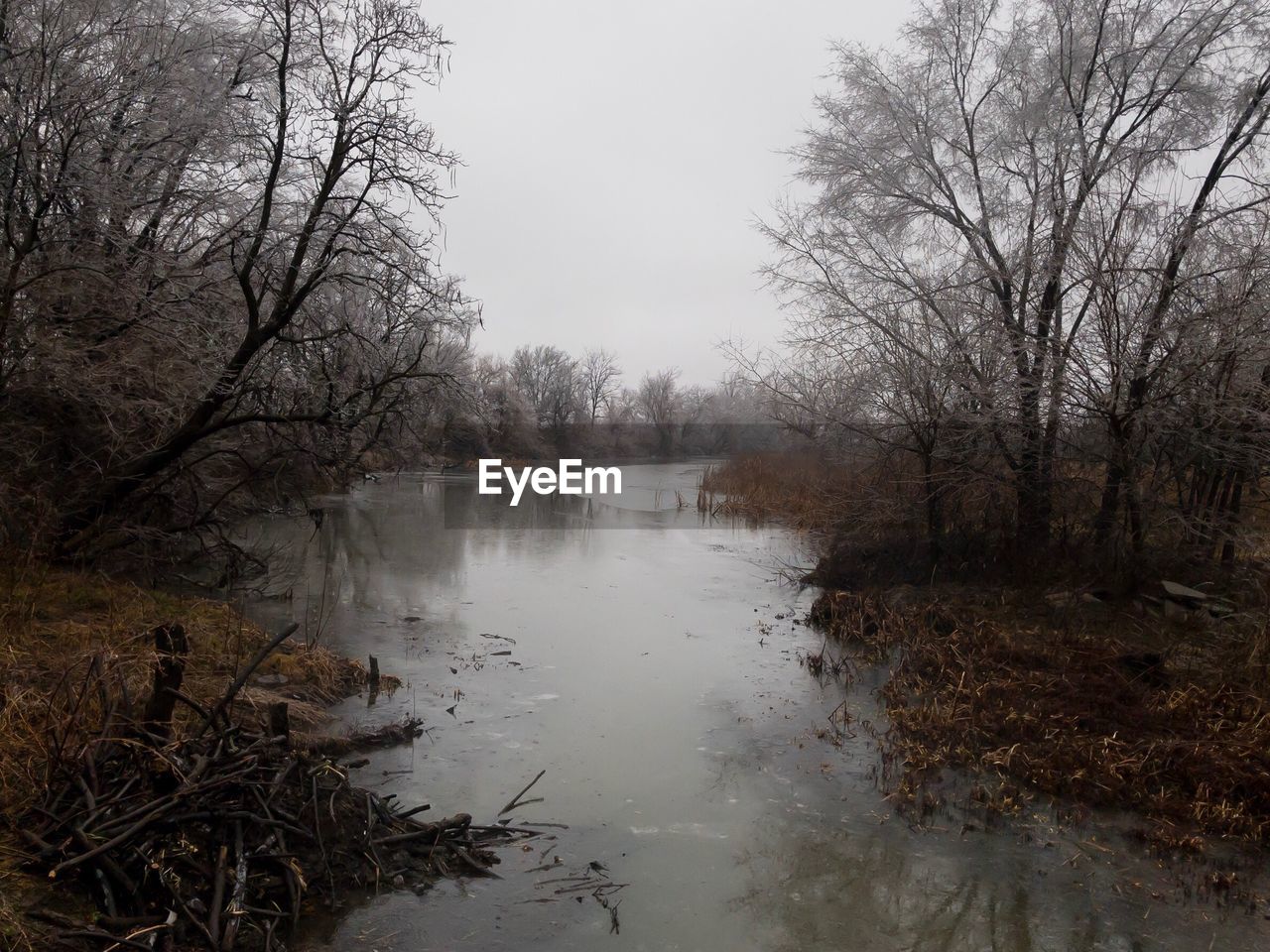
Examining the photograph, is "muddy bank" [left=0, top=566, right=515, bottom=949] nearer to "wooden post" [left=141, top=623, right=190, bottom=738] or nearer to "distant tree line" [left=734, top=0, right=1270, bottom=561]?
"wooden post" [left=141, top=623, right=190, bottom=738]

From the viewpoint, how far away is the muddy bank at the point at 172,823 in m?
3.82

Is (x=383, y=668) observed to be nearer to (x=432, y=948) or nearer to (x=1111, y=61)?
(x=432, y=948)

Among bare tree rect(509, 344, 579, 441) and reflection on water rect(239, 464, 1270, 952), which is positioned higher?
bare tree rect(509, 344, 579, 441)

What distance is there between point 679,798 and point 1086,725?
350 centimetres

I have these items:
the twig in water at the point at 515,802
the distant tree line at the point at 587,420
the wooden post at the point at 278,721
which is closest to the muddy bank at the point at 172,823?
the wooden post at the point at 278,721

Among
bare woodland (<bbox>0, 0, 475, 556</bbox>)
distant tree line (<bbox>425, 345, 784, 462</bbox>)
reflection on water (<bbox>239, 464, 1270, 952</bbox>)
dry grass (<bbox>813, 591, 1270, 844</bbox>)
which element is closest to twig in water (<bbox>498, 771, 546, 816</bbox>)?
reflection on water (<bbox>239, 464, 1270, 952</bbox>)

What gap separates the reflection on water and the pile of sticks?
294 mm

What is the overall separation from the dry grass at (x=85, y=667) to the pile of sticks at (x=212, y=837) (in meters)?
0.19

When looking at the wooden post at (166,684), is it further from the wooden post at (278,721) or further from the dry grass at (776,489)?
the dry grass at (776,489)

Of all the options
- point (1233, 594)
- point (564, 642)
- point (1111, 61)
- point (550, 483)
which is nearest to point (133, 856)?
point (564, 642)

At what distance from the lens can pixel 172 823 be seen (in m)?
4.13

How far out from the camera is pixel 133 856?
13.0 feet

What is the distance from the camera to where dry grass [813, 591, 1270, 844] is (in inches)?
241

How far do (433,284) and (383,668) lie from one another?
159 inches
